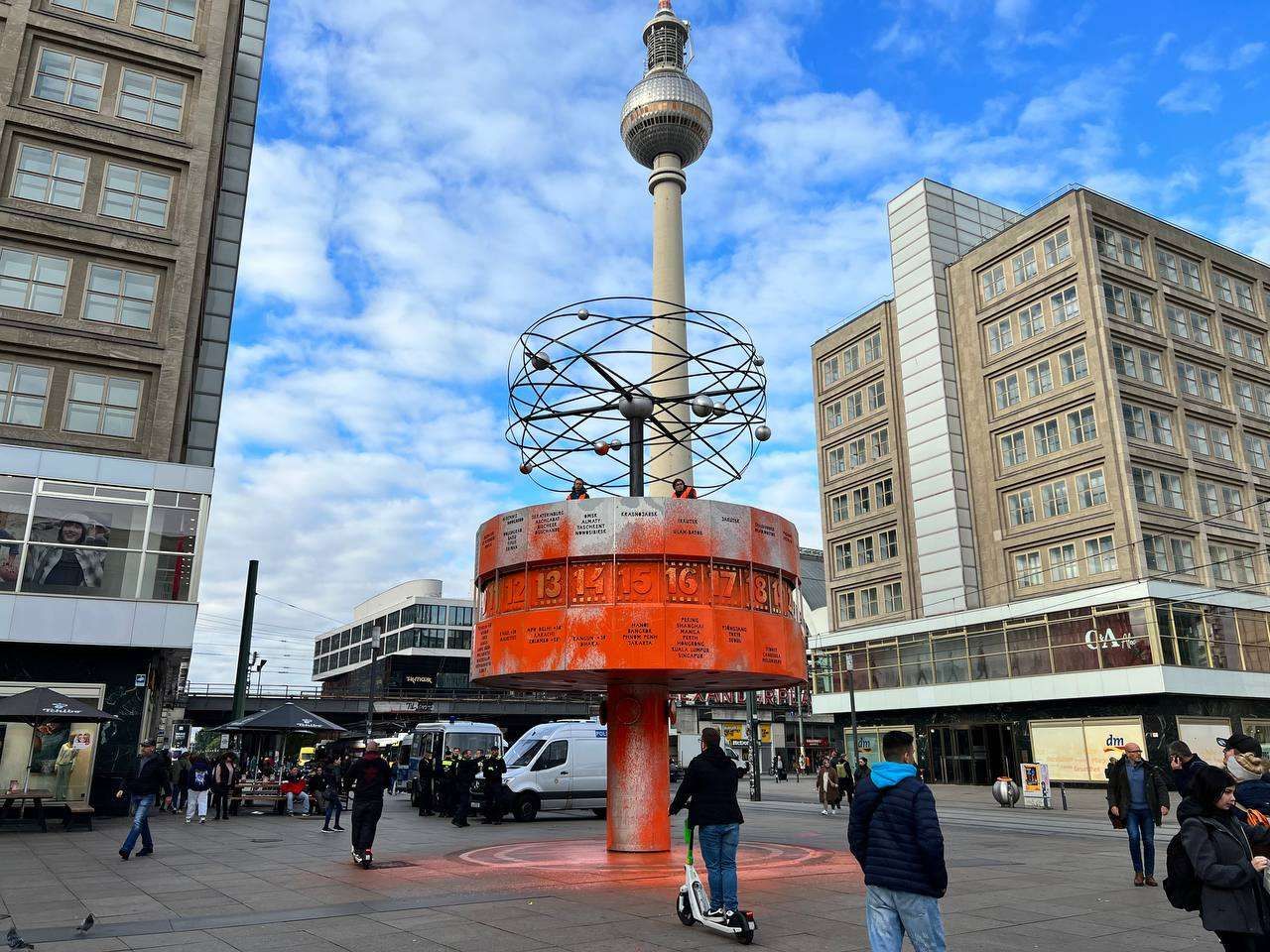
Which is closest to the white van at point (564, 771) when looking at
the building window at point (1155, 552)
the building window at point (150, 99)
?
the building window at point (150, 99)

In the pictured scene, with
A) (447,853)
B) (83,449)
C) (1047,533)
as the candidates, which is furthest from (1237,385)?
(83,449)

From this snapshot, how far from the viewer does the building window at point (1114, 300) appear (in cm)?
4966

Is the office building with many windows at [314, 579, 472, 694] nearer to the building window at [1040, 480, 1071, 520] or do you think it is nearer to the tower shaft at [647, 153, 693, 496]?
the tower shaft at [647, 153, 693, 496]

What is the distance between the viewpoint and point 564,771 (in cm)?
2811

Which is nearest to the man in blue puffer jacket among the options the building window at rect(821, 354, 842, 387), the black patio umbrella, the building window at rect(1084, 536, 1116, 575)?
the black patio umbrella

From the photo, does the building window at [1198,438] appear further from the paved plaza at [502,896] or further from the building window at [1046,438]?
the paved plaza at [502,896]

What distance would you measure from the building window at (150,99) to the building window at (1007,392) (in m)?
44.1

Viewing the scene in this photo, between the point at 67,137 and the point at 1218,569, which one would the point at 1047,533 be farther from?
the point at 67,137

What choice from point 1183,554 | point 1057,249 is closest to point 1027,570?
point 1183,554

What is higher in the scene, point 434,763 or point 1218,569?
point 1218,569

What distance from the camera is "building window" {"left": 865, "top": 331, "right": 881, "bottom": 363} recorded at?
62.8 metres

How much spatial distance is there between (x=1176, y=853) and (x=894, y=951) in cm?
198

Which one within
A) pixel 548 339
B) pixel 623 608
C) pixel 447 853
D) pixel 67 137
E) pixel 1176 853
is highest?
pixel 67 137

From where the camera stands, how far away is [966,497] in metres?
55.5
